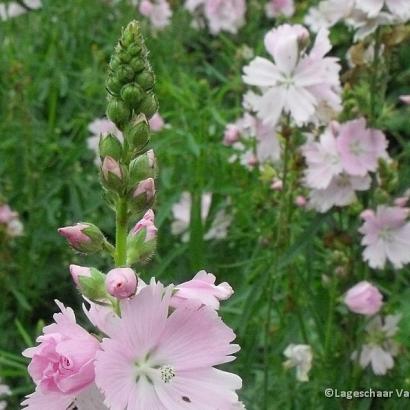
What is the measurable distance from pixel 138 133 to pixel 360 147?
130 cm

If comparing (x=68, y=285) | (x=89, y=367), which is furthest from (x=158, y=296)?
(x=68, y=285)

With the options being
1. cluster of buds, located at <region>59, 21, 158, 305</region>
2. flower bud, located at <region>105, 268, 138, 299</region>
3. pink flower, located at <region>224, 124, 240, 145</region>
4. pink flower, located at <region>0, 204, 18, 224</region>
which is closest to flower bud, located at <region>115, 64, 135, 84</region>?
cluster of buds, located at <region>59, 21, 158, 305</region>

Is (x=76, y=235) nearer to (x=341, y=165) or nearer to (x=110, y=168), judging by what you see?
(x=110, y=168)

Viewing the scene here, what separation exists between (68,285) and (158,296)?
2.42 metres

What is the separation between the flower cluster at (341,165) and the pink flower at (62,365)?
4.42 feet

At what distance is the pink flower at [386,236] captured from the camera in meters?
2.36

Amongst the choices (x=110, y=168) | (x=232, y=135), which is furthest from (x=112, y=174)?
(x=232, y=135)

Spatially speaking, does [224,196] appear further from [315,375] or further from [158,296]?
[158,296]

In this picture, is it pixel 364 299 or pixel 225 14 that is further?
pixel 225 14

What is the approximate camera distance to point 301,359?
2.35 m

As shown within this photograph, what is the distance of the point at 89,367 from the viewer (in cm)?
108

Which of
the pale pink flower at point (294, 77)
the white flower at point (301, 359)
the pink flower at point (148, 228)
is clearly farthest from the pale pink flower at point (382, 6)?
the pink flower at point (148, 228)

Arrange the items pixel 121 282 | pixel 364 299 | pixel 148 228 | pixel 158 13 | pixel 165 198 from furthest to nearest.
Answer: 1. pixel 158 13
2. pixel 165 198
3. pixel 364 299
4. pixel 148 228
5. pixel 121 282

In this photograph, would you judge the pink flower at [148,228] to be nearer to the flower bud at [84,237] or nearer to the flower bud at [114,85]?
the flower bud at [84,237]
